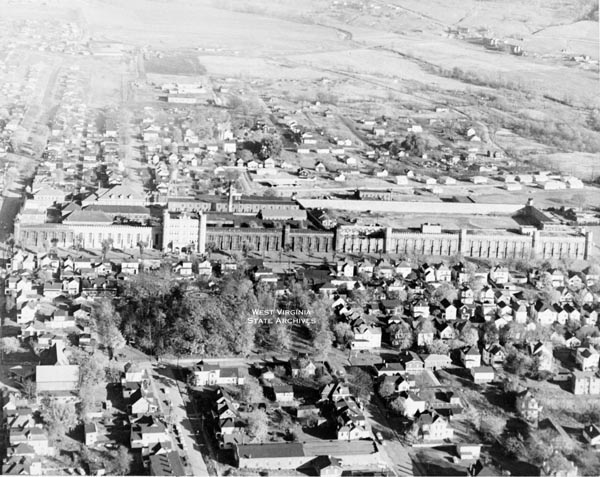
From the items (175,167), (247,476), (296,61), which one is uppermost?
(296,61)

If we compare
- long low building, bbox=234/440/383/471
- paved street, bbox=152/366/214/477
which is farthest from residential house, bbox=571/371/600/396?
paved street, bbox=152/366/214/477

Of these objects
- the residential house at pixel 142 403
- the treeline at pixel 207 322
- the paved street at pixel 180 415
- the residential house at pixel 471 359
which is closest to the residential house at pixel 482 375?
the residential house at pixel 471 359

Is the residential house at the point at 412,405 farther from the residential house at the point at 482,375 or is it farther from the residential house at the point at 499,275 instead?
the residential house at the point at 499,275

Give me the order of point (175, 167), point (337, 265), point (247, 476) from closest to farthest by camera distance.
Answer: point (247, 476), point (337, 265), point (175, 167)

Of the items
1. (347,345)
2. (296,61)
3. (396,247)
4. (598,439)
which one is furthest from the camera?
(296,61)

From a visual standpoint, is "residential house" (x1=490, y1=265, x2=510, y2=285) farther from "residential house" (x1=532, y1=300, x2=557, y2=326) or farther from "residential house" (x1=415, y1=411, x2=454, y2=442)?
"residential house" (x1=415, y1=411, x2=454, y2=442)

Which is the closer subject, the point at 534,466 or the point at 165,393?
the point at 534,466

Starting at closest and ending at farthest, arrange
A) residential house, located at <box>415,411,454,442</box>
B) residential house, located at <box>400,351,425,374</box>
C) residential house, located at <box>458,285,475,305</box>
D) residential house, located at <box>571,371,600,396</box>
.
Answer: residential house, located at <box>415,411,454,442</box>, residential house, located at <box>571,371,600,396</box>, residential house, located at <box>400,351,425,374</box>, residential house, located at <box>458,285,475,305</box>

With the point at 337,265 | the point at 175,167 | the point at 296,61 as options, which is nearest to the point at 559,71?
the point at 296,61

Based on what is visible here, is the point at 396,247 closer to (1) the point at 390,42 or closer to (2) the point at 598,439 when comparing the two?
(2) the point at 598,439
